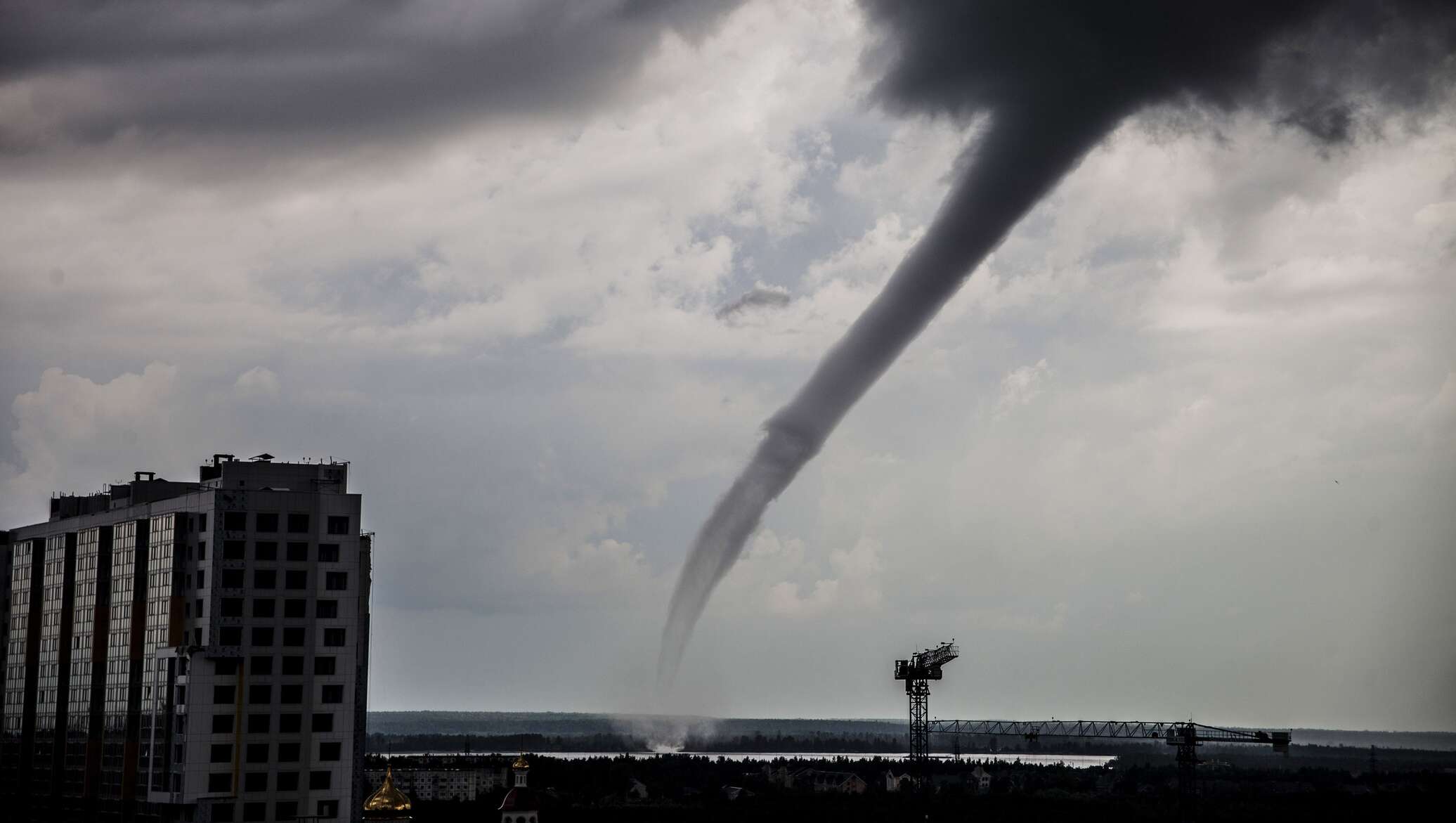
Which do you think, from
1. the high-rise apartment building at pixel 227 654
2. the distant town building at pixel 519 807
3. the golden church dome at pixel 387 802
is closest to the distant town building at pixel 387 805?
the golden church dome at pixel 387 802

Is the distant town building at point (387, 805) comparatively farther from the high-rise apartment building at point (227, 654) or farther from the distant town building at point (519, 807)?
the distant town building at point (519, 807)

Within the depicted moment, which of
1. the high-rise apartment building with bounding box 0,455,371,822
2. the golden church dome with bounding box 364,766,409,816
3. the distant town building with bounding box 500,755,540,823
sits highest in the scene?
the high-rise apartment building with bounding box 0,455,371,822

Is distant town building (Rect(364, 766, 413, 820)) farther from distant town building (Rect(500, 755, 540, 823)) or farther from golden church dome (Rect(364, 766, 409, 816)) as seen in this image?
distant town building (Rect(500, 755, 540, 823))

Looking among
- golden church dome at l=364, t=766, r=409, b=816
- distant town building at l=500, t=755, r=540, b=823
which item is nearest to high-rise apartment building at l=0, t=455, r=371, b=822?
golden church dome at l=364, t=766, r=409, b=816

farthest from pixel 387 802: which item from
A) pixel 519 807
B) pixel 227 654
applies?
pixel 227 654

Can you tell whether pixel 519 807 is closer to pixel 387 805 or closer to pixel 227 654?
pixel 387 805

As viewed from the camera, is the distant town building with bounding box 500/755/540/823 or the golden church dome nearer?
the golden church dome
